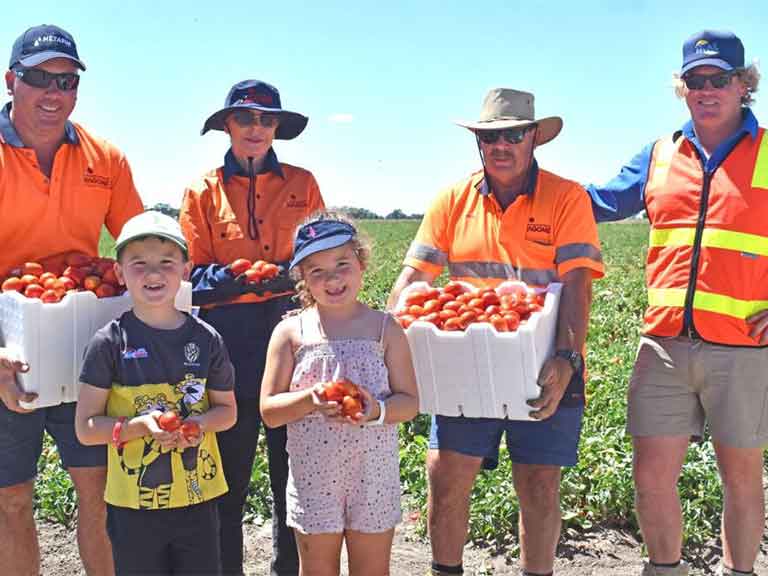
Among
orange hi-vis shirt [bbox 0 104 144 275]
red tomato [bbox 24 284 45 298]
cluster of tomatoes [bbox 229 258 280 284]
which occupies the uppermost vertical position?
orange hi-vis shirt [bbox 0 104 144 275]

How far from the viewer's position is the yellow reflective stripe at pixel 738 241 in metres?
3.63

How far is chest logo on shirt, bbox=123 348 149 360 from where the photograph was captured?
10.0 ft

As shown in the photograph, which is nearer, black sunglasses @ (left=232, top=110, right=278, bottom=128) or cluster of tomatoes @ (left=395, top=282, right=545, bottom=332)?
cluster of tomatoes @ (left=395, top=282, right=545, bottom=332)

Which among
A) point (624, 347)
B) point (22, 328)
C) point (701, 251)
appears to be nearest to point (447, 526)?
point (701, 251)

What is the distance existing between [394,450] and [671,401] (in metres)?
1.40

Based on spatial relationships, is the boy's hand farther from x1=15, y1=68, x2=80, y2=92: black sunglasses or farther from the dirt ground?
the dirt ground

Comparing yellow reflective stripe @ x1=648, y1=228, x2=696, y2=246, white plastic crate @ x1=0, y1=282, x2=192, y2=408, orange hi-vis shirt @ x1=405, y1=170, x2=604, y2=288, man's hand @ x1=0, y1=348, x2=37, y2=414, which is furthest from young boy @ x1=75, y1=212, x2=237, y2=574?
yellow reflective stripe @ x1=648, y1=228, x2=696, y2=246

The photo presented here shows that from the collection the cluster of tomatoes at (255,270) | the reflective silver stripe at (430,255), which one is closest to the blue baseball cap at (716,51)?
the reflective silver stripe at (430,255)

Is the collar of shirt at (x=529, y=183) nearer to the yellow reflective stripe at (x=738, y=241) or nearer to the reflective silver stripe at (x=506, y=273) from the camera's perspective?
the reflective silver stripe at (x=506, y=273)

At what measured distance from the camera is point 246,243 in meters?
3.78

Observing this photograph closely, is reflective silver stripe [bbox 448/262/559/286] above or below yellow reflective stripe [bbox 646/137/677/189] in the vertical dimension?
below

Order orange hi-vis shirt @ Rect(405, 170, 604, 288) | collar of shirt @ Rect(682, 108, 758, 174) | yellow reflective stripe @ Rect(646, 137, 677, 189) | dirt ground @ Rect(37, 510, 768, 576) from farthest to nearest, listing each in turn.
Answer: dirt ground @ Rect(37, 510, 768, 576) < yellow reflective stripe @ Rect(646, 137, 677, 189) < collar of shirt @ Rect(682, 108, 758, 174) < orange hi-vis shirt @ Rect(405, 170, 604, 288)

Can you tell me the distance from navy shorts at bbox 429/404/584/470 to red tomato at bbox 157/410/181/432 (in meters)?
1.25

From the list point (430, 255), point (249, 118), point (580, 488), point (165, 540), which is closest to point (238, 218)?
point (249, 118)
